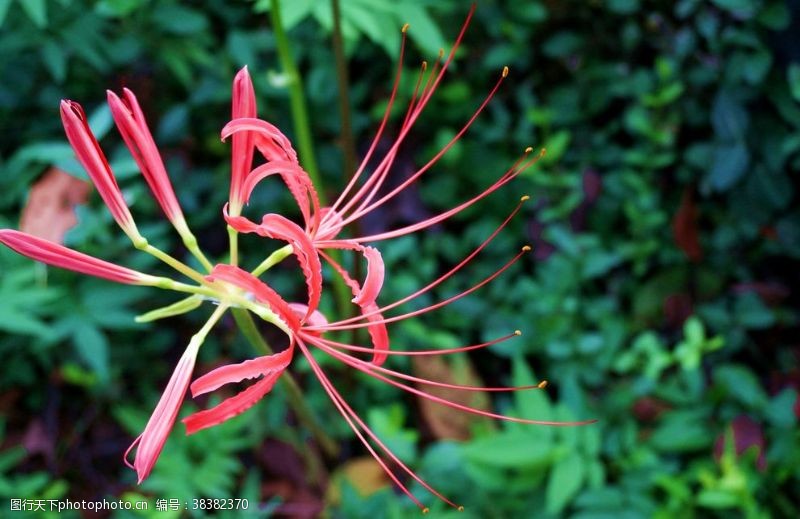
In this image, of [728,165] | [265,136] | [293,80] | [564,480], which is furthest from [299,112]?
[728,165]

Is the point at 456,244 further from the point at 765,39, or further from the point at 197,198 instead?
the point at 765,39

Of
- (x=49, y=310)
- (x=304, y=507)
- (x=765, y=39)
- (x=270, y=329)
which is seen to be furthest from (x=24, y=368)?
(x=765, y=39)

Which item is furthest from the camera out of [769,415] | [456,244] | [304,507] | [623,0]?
[456,244]

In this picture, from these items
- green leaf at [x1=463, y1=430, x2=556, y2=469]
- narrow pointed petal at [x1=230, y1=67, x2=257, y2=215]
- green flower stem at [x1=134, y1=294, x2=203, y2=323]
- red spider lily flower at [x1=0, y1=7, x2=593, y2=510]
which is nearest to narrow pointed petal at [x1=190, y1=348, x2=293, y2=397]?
red spider lily flower at [x1=0, y1=7, x2=593, y2=510]

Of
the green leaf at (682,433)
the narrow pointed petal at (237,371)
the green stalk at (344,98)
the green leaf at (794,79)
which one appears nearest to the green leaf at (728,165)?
the green leaf at (794,79)

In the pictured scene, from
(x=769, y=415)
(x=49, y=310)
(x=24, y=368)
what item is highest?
(x=49, y=310)

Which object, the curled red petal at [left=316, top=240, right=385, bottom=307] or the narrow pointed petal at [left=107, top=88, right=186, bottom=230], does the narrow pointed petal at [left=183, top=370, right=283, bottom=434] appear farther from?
the narrow pointed petal at [left=107, top=88, right=186, bottom=230]
